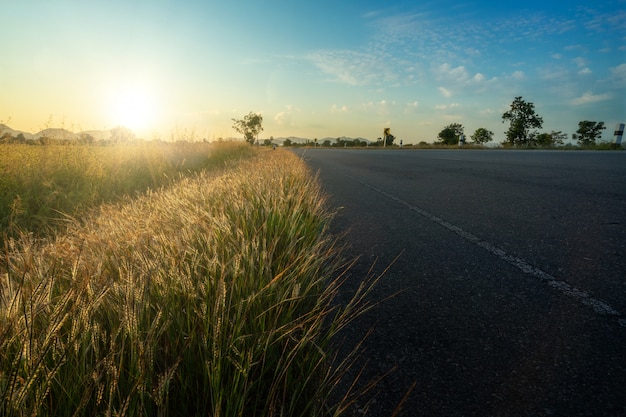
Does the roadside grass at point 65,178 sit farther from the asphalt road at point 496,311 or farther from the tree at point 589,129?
the tree at point 589,129

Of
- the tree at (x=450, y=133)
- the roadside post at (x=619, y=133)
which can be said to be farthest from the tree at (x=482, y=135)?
the roadside post at (x=619, y=133)

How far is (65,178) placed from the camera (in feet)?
23.1

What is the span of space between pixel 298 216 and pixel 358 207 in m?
2.57

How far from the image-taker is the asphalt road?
150 cm

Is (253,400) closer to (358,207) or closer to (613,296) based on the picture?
(613,296)

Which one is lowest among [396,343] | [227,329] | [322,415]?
[396,343]

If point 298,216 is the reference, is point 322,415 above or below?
below

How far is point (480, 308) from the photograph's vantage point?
225cm

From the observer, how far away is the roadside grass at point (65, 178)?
5215mm

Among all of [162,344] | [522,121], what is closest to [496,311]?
[162,344]

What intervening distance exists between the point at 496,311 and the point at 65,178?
8021 mm

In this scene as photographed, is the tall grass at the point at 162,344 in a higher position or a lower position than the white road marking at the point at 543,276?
higher

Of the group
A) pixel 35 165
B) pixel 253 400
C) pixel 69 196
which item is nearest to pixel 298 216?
pixel 253 400

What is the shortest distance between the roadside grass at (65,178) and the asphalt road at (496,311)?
11.7ft
